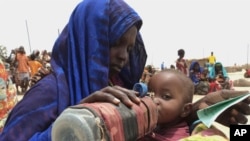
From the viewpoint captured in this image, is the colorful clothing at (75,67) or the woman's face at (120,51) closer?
the colorful clothing at (75,67)

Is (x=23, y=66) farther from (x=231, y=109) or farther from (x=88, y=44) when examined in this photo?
(x=231, y=109)

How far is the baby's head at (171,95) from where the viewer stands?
1.85m

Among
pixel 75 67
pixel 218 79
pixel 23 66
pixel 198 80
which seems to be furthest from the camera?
pixel 198 80

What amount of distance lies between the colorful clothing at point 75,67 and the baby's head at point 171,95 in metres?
0.31

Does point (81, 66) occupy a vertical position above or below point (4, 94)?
above

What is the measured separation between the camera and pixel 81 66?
174cm

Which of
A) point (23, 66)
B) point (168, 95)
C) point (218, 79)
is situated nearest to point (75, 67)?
point (168, 95)

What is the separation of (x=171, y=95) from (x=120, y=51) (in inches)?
13.7

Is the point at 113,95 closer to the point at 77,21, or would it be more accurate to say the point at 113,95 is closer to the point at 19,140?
the point at 19,140

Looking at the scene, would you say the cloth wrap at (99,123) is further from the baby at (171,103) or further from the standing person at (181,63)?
the standing person at (181,63)

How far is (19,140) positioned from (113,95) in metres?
0.61

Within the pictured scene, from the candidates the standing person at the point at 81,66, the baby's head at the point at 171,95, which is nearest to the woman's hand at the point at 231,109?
the standing person at the point at 81,66

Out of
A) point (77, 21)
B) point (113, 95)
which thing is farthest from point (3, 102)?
point (113, 95)

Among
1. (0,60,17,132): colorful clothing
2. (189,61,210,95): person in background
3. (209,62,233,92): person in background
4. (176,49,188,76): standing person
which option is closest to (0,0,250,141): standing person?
(0,60,17,132): colorful clothing
